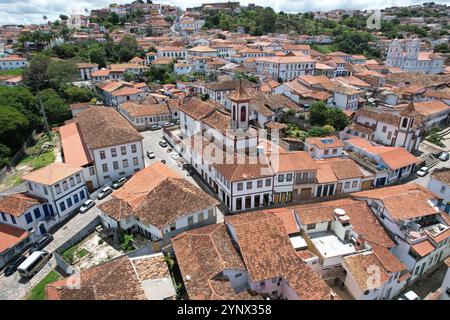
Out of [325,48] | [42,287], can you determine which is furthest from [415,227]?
[325,48]

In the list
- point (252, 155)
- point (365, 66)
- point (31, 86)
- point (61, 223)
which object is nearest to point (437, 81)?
point (365, 66)

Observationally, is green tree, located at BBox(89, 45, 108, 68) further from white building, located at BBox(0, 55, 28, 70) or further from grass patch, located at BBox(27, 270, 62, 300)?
grass patch, located at BBox(27, 270, 62, 300)

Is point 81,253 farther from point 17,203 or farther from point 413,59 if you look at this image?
point 413,59

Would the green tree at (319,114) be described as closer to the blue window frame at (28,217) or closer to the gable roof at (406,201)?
the gable roof at (406,201)

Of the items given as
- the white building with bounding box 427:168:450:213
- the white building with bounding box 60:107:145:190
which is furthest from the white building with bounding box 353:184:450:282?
the white building with bounding box 60:107:145:190

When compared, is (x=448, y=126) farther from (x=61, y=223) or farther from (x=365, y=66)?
(x=61, y=223)

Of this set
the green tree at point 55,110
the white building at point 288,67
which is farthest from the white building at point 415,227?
the green tree at point 55,110
